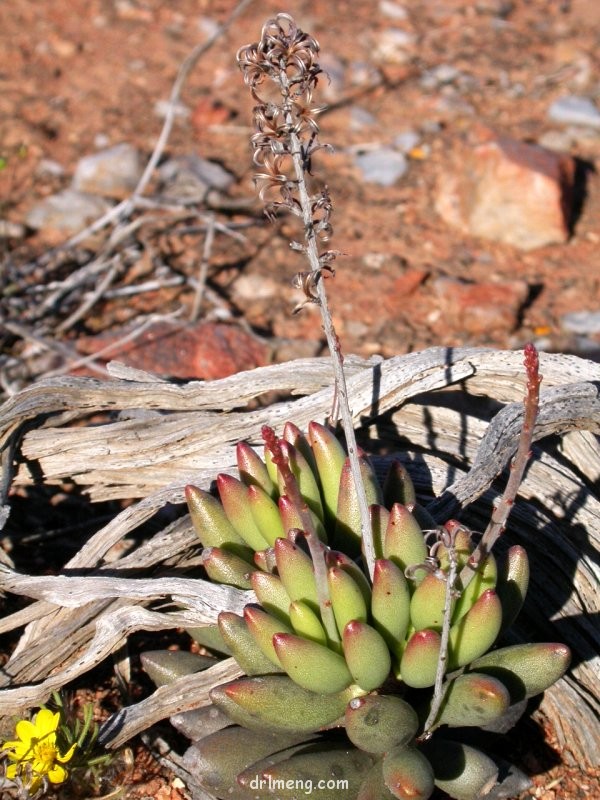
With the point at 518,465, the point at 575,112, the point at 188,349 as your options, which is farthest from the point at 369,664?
the point at 575,112

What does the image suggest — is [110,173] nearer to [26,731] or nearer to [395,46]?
[395,46]

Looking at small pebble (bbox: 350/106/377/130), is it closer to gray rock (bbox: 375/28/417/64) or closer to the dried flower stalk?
gray rock (bbox: 375/28/417/64)

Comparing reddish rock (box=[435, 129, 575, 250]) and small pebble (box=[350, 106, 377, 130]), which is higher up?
small pebble (box=[350, 106, 377, 130])

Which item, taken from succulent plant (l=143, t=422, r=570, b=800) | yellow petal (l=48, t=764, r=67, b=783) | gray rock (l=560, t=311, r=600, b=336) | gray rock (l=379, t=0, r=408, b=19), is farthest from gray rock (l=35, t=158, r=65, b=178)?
yellow petal (l=48, t=764, r=67, b=783)

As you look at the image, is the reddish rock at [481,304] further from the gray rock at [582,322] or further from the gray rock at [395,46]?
the gray rock at [395,46]

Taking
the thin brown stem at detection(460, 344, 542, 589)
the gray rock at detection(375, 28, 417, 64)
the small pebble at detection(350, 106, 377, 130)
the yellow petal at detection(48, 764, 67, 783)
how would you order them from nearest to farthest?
1. the thin brown stem at detection(460, 344, 542, 589)
2. the yellow petal at detection(48, 764, 67, 783)
3. the small pebble at detection(350, 106, 377, 130)
4. the gray rock at detection(375, 28, 417, 64)

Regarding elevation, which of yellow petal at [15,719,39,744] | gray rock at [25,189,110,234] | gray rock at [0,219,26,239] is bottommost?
yellow petal at [15,719,39,744]

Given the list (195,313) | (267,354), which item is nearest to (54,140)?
(195,313)
